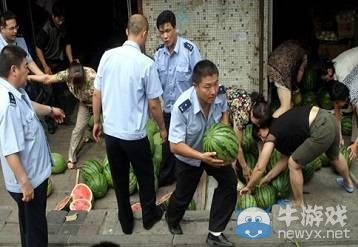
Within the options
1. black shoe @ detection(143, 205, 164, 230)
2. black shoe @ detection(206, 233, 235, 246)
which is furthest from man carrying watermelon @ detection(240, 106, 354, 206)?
black shoe @ detection(143, 205, 164, 230)

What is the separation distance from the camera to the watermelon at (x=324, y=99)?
29.5ft

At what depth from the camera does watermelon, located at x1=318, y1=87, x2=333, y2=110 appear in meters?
9.00

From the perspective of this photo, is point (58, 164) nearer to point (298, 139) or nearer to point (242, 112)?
point (242, 112)

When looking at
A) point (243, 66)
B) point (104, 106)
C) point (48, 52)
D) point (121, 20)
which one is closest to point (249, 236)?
point (104, 106)

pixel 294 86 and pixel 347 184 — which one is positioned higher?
pixel 294 86

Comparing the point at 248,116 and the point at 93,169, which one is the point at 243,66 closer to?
the point at 248,116

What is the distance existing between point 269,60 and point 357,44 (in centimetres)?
243

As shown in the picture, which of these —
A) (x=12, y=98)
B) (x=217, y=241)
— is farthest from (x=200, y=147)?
(x=12, y=98)

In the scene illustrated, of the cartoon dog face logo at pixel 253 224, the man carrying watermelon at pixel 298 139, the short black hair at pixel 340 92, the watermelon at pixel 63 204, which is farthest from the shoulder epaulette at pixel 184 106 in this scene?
the short black hair at pixel 340 92

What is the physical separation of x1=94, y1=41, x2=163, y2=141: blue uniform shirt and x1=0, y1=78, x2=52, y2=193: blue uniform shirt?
0.77 metres

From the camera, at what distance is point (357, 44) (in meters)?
9.91

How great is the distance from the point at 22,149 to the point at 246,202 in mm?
2687

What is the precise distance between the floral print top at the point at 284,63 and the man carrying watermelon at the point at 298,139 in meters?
1.90

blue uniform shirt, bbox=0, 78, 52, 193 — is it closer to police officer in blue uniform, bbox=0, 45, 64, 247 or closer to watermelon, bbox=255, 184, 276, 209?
police officer in blue uniform, bbox=0, 45, 64, 247
